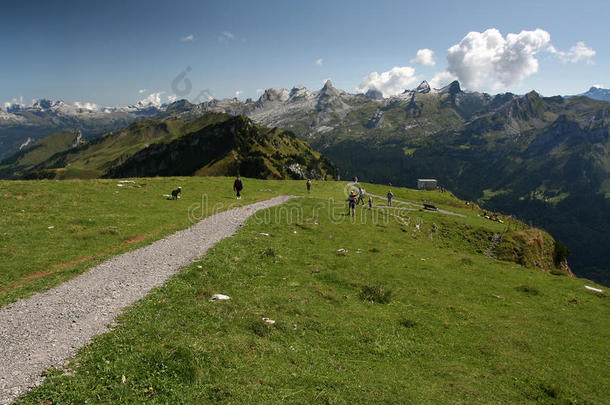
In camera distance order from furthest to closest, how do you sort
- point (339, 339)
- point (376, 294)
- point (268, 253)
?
1. point (268, 253)
2. point (376, 294)
3. point (339, 339)

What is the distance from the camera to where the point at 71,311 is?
12680 mm

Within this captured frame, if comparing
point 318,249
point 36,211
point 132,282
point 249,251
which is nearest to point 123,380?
point 132,282

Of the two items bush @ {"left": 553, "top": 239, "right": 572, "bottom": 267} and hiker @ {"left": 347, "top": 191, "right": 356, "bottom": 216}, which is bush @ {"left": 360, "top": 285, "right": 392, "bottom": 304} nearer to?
hiker @ {"left": 347, "top": 191, "right": 356, "bottom": 216}

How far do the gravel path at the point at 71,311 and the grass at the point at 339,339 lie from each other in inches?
27.1

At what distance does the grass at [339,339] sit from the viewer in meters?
9.31

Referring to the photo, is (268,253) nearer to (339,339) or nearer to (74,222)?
(339,339)

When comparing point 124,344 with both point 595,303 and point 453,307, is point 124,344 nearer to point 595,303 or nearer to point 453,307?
point 453,307

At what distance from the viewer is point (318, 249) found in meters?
26.5

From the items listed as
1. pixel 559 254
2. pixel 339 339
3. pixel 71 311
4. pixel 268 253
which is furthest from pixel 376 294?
pixel 559 254

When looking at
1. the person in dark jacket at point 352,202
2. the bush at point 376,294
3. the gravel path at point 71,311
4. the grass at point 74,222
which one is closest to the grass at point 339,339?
the bush at point 376,294

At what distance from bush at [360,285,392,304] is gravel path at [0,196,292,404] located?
1157cm

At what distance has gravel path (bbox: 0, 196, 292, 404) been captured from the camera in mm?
9211

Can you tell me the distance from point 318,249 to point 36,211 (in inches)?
1038

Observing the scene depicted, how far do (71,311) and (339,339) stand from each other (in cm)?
1157
